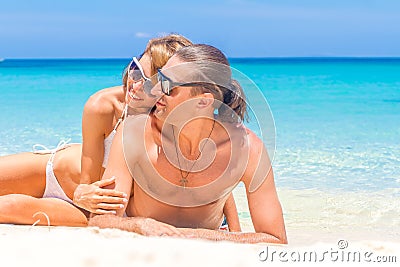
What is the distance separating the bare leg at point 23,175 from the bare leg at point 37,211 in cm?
26

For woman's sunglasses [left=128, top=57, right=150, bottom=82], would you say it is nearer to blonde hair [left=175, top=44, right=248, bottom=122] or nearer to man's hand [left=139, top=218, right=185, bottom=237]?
blonde hair [left=175, top=44, right=248, bottom=122]

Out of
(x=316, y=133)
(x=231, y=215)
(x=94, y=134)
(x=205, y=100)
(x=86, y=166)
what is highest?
(x=205, y=100)

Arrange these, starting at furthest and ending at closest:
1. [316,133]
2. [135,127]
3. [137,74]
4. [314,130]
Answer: [314,130] → [316,133] → [137,74] → [135,127]

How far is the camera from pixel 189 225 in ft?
9.55

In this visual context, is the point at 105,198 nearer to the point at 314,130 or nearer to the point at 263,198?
the point at 263,198

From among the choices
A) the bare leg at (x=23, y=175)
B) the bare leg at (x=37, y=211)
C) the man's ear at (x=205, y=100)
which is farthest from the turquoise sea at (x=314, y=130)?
the bare leg at (x=23, y=175)

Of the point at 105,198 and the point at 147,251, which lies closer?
the point at 147,251

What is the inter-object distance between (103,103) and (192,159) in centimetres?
66

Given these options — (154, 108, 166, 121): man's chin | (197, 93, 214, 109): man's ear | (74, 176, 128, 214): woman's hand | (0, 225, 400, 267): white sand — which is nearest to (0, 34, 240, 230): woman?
(74, 176, 128, 214): woman's hand

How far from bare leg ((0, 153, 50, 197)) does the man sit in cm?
80

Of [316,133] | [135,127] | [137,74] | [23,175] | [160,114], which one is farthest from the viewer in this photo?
[316,133]

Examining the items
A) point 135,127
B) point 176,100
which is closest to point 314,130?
point 135,127

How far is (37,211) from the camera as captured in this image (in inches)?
123

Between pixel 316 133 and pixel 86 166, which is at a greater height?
pixel 86 166
